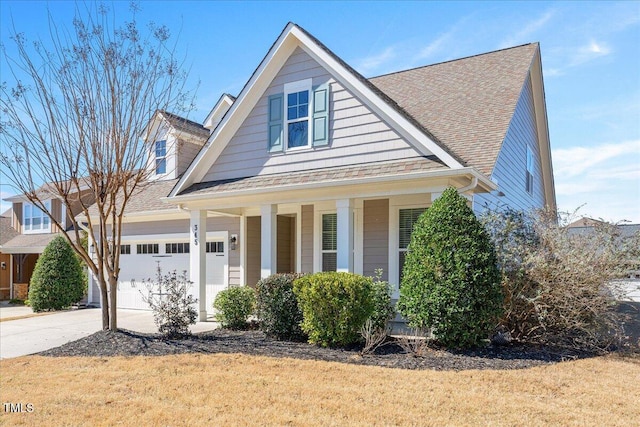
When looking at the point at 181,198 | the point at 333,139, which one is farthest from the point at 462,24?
the point at 181,198

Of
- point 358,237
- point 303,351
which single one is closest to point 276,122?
point 358,237

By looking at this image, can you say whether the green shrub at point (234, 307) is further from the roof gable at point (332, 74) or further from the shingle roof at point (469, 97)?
the shingle roof at point (469, 97)

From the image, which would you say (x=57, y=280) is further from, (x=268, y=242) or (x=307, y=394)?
(x=307, y=394)

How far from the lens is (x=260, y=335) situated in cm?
947

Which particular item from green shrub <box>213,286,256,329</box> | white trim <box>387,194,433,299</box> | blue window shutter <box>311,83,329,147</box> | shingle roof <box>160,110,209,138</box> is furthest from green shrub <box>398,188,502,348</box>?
shingle roof <box>160,110,209,138</box>

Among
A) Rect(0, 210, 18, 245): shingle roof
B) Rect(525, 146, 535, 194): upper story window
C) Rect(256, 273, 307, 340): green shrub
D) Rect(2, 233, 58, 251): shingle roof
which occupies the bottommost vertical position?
Rect(256, 273, 307, 340): green shrub

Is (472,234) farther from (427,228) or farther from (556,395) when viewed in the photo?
(556,395)

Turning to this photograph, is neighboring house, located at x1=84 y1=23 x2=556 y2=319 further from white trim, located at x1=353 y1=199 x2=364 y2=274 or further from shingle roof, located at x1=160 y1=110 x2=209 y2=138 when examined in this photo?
shingle roof, located at x1=160 y1=110 x2=209 y2=138

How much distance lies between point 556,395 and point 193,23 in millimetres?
9915

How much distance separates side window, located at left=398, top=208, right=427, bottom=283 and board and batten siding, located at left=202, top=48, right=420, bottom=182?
1933mm

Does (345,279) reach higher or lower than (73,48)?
lower

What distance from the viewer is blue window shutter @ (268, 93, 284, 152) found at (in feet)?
36.3

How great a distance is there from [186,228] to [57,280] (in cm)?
534

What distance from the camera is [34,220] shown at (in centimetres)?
2450
